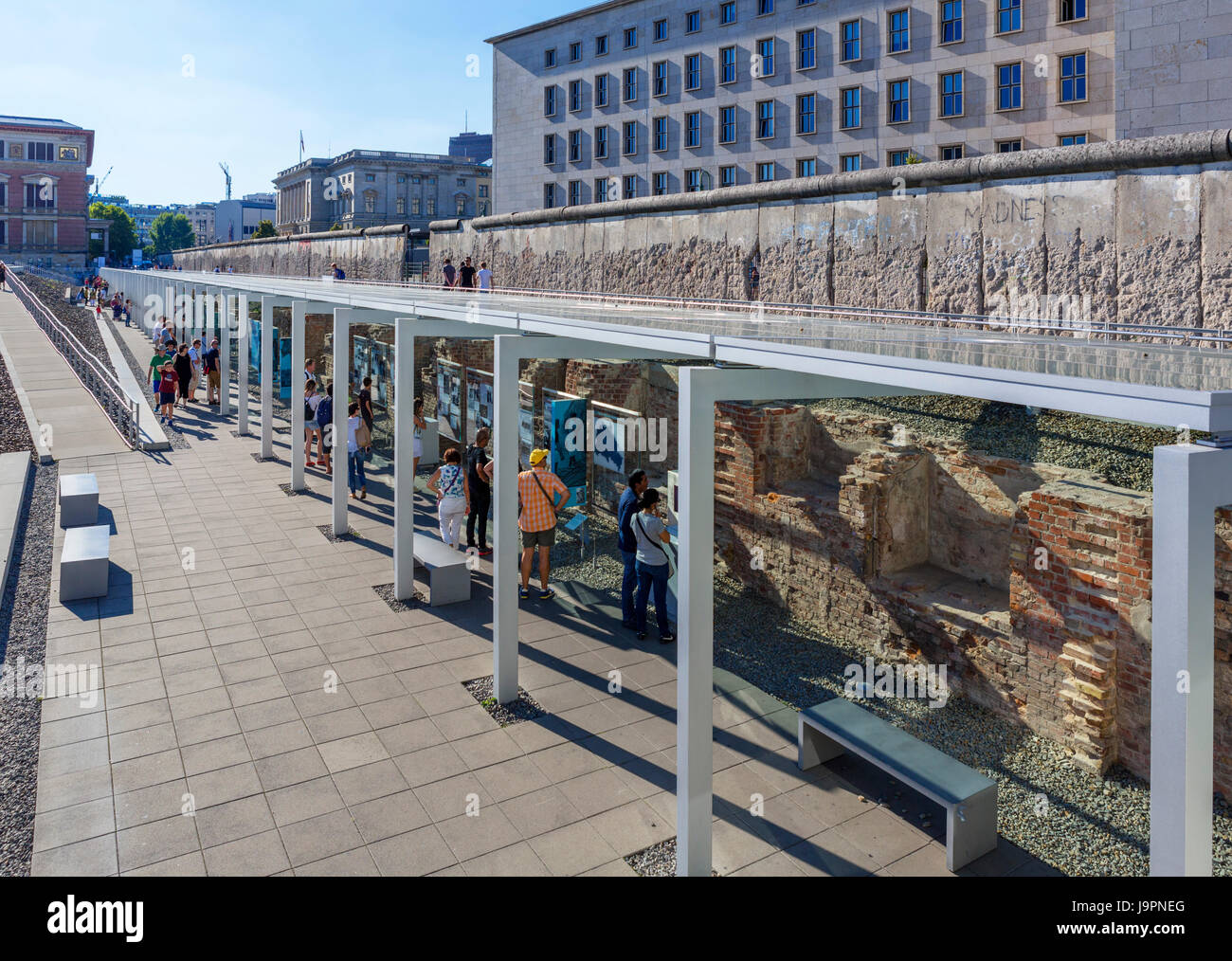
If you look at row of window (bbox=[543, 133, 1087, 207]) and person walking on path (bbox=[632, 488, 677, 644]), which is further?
row of window (bbox=[543, 133, 1087, 207])

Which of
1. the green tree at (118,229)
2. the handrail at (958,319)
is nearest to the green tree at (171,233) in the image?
the green tree at (118,229)

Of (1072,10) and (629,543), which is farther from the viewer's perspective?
(1072,10)

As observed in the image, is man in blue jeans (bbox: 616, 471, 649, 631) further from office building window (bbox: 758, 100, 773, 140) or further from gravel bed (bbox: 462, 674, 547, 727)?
office building window (bbox: 758, 100, 773, 140)

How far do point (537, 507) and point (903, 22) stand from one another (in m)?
33.7

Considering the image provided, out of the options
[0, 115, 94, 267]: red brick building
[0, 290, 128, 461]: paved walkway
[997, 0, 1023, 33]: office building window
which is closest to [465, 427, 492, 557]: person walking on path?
[0, 290, 128, 461]: paved walkway

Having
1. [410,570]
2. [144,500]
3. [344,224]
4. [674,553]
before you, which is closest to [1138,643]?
[674,553]

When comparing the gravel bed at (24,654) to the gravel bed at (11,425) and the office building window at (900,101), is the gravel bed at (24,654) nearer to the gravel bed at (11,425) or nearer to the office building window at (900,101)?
the gravel bed at (11,425)

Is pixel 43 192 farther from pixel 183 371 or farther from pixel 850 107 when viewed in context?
pixel 183 371

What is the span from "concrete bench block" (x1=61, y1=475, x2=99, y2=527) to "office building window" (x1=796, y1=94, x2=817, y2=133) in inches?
1358

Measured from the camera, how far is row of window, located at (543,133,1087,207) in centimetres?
3425

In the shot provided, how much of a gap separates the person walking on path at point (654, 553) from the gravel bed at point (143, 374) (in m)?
12.2

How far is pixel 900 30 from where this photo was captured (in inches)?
1395

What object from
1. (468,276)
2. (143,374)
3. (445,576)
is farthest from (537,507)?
(143,374)

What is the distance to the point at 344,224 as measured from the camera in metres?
79.7
